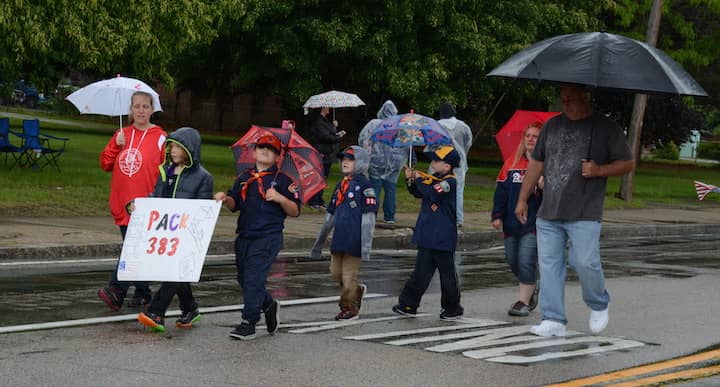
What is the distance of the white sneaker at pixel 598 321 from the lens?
9.35 m

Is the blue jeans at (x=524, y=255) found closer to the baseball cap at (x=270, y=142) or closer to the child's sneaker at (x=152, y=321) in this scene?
the baseball cap at (x=270, y=142)

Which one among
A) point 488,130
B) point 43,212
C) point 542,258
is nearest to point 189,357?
point 542,258

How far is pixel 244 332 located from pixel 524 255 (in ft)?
9.21

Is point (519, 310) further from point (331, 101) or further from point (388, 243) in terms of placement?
point (331, 101)

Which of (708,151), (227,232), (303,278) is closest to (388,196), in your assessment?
(227,232)

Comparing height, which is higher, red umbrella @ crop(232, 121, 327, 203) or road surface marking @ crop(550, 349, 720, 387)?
red umbrella @ crop(232, 121, 327, 203)

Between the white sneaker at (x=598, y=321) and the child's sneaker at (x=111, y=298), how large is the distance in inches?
142

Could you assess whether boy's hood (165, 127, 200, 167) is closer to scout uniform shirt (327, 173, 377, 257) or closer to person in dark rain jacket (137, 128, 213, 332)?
person in dark rain jacket (137, 128, 213, 332)

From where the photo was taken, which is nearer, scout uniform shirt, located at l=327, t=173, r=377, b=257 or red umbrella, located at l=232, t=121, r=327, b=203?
red umbrella, located at l=232, t=121, r=327, b=203

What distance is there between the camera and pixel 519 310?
10.7 meters

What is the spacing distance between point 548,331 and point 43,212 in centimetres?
1063

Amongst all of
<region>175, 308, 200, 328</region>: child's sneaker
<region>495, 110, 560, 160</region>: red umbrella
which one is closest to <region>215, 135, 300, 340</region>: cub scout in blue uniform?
<region>175, 308, 200, 328</region>: child's sneaker

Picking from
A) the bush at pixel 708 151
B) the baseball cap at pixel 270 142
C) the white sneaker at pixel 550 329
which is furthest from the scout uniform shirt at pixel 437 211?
the bush at pixel 708 151

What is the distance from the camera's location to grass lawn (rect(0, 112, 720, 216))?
62.5ft
